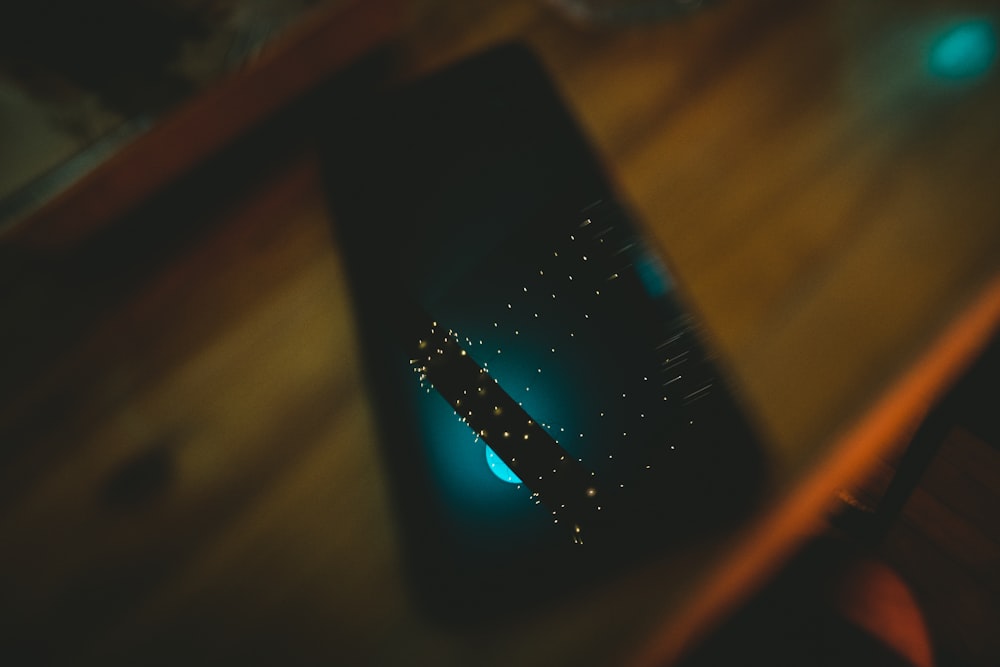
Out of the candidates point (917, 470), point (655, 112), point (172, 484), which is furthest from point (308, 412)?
point (917, 470)

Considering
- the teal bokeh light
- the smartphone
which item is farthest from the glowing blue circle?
the teal bokeh light

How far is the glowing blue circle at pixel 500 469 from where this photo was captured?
0.40m

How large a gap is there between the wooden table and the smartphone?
2cm

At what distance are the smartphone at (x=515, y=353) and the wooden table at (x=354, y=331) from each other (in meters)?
0.02

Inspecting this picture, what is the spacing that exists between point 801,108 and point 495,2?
282 millimetres

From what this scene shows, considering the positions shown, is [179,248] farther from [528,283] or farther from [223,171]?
[528,283]

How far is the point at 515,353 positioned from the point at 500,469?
0.26 ft

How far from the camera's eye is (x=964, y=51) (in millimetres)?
483

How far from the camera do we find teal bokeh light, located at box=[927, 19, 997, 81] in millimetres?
475

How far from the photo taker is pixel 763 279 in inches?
17.2

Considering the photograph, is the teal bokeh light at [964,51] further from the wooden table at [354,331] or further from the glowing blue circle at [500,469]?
the glowing blue circle at [500,469]

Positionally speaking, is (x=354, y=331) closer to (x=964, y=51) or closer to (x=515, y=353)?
(x=515, y=353)

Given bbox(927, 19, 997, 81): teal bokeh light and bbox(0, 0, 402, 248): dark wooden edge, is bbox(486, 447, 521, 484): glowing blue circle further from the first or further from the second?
bbox(927, 19, 997, 81): teal bokeh light

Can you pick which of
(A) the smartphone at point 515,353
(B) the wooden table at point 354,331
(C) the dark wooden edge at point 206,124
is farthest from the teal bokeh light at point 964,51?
(C) the dark wooden edge at point 206,124
